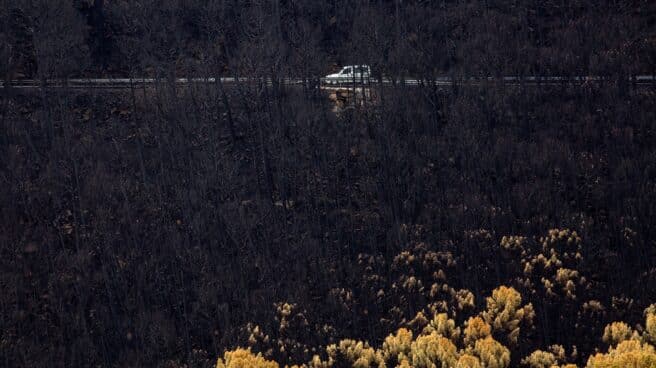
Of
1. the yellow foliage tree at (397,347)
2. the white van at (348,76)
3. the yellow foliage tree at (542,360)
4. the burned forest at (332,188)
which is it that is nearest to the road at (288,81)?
the burned forest at (332,188)

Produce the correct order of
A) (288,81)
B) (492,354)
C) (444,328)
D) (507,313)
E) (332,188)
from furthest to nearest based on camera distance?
1. (288,81)
2. (332,188)
3. (507,313)
4. (444,328)
5. (492,354)

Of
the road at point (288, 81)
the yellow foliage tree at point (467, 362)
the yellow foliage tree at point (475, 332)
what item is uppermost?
the road at point (288, 81)

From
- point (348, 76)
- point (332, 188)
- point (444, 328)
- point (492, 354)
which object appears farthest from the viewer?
point (348, 76)

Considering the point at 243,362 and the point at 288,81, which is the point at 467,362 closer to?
the point at 243,362

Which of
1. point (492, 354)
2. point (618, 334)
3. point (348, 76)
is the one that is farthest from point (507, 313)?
point (348, 76)

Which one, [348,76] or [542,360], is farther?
[348,76]

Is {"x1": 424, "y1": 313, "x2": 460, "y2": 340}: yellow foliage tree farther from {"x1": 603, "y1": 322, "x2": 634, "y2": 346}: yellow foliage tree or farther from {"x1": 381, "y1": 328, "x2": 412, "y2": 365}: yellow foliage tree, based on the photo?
{"x1": 603, "y1": 322, "x2": 634, "y2": 346}: yellow foliage tree

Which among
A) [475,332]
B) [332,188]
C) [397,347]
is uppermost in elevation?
[332,188]

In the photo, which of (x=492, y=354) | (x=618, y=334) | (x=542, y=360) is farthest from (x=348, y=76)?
(x=492, y=354)

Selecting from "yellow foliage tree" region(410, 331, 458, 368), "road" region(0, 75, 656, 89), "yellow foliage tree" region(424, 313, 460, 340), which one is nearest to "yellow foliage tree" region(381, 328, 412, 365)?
"yellow foliage tree" region(410, 331, 458, 368)

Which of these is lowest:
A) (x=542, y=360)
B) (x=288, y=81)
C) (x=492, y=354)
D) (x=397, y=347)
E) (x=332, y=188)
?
(x=542, y=360)

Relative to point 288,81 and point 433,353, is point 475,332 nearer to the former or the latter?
point 433,353

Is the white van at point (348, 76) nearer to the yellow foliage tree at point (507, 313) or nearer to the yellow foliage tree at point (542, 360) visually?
the yellow foliage tree at point (507, 313)

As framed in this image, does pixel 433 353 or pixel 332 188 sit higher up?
pixel 332 188
